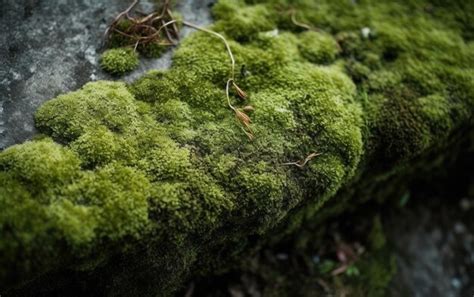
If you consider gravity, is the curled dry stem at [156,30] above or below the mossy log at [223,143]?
above

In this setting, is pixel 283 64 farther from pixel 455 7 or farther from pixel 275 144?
pixel 455 7

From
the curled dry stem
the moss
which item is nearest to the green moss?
the curled dry stem

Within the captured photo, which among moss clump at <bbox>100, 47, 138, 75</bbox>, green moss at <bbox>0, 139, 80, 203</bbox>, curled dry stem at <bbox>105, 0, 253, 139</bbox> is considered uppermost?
curled dry stem at <bbox>105, 0, 253, 139</bbox>

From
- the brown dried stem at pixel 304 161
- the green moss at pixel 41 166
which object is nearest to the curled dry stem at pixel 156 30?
the brown dried stem at pixel 304 161

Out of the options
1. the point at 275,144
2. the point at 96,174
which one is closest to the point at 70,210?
the point at 96,174

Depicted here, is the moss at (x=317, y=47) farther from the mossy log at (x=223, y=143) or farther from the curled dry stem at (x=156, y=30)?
the curled dry stem at (x=156, y=30)

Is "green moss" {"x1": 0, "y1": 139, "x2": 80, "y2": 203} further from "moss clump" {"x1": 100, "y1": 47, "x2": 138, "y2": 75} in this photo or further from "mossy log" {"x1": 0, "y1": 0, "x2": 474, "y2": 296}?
"moss clump" {"x1": 100, "y1": 47, "x2": 138, "y2": 75}

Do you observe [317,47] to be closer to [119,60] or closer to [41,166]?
[119,60]
